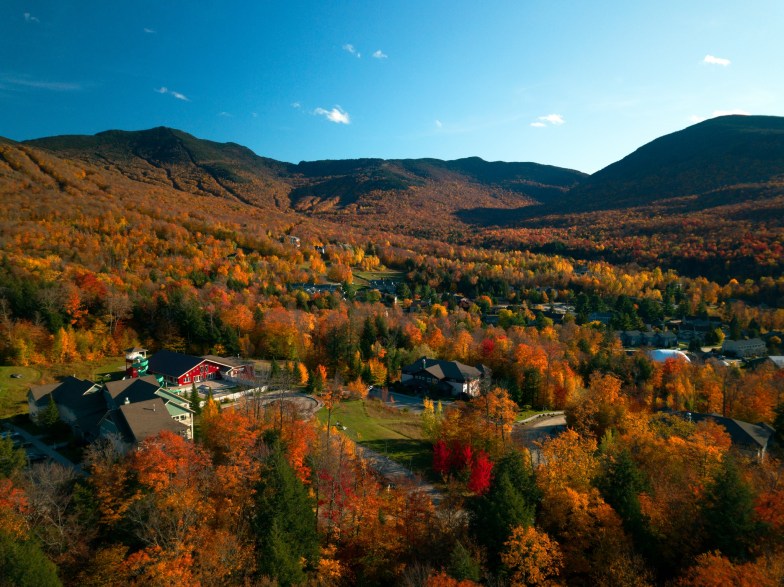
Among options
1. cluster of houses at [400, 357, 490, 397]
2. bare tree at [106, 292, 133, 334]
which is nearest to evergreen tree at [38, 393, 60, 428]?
bare tree at [106, 292, 133, 334]

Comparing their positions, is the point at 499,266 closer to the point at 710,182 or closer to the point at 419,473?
the point at 419,473

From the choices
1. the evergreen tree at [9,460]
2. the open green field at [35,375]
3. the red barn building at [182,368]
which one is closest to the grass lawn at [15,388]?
the open green field at [35,375]

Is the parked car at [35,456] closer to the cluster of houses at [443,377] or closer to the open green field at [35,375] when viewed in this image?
the open green field at [35,375]

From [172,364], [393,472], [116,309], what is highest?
[116,309]

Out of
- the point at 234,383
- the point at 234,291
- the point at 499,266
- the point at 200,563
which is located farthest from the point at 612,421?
the point at 499,266

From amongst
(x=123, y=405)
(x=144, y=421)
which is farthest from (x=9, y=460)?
(x=123, y=405)

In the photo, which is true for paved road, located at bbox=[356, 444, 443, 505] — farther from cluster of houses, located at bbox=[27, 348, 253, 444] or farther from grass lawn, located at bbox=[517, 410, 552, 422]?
grass lawn, located at bbox=[517, 410, 552, 422]

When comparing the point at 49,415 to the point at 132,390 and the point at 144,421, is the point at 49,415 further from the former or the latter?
the point at 144,421
